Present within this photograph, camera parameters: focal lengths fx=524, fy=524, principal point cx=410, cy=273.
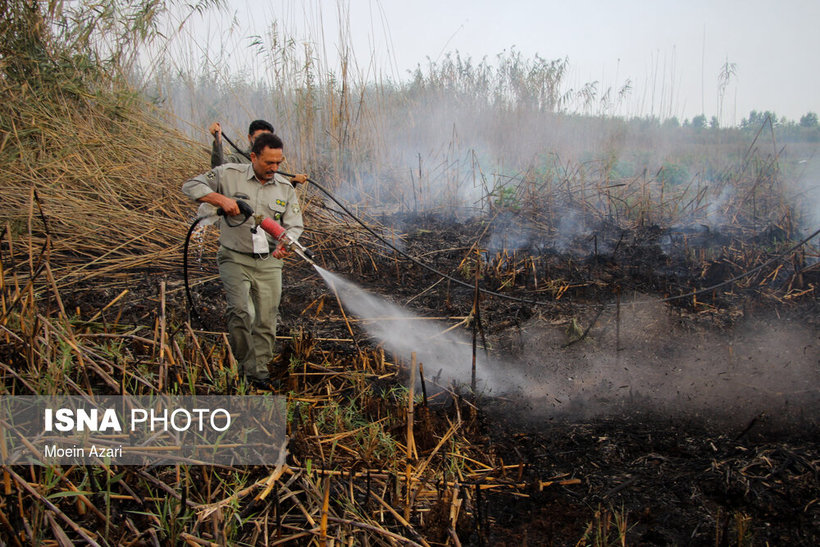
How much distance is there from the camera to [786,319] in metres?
4.76

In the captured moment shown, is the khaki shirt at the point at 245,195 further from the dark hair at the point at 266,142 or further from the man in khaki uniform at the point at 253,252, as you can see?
the dark hair at the point at 266,142

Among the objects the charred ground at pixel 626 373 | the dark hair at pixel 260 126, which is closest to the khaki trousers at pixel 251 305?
the charred ground at pixel 626 373

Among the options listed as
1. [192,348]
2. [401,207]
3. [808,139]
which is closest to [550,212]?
[401,207]

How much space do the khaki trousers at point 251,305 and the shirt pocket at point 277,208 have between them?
300mm

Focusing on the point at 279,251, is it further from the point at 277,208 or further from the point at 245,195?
the point at 245,195

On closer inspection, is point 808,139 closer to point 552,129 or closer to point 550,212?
point 552,129

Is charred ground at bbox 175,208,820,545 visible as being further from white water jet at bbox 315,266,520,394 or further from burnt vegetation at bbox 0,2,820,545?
white water jet at bbox 315,266,520,394

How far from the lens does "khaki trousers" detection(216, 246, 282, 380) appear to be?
3686 mm

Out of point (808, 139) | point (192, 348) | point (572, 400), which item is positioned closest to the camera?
point (192, 348)

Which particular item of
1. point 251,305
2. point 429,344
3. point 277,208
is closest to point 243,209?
point 277,208

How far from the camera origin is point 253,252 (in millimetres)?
3686

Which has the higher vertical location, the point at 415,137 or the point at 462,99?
the point at 462,99

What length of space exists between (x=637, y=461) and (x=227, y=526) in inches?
87.0

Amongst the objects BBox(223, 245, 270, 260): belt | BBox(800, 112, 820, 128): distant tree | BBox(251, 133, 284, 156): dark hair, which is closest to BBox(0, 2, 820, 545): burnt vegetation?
BBox(223, 245, 270, 260): belt
